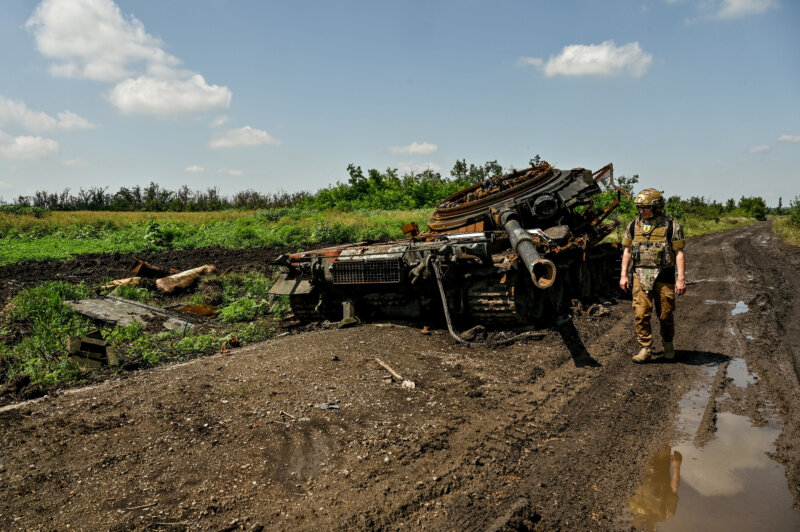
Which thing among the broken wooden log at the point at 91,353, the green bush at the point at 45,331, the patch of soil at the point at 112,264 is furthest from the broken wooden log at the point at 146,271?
the broken wooden log at the point at 91,353

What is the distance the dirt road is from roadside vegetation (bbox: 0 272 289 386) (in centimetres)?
102

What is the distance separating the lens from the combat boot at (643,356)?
5.89m

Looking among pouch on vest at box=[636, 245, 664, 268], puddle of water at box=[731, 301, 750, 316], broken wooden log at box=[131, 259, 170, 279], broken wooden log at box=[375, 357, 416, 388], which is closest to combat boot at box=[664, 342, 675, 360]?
pouch on vest at box=[636, 245, 664, 268]

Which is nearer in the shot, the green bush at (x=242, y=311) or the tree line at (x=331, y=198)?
the green bush at (x=242, y=311)

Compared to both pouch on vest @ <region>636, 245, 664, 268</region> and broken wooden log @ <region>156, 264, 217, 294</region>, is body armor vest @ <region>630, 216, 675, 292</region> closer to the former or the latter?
pouch on vest @ <region>636, 245, 664, 268</region>

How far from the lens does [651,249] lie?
5.78m

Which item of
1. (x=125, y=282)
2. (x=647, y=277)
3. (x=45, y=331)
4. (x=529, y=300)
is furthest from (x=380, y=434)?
(x=125, y=282)

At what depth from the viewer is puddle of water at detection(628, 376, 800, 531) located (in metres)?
2.97

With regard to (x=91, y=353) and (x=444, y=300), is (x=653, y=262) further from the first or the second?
(x=91, y=353)

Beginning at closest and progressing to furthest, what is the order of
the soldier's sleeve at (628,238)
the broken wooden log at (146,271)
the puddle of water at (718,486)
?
1. the puddle of water at (718,486)
2. the soldier's sleeve at (628,238)
3. the broken wooden log at (146,271)

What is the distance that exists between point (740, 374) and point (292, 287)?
5749 millimetres

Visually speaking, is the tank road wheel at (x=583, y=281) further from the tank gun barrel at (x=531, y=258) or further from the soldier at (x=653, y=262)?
the soldier at (x=653, y=262)

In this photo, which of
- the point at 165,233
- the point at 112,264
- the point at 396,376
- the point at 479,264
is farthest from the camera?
the point at 165,233

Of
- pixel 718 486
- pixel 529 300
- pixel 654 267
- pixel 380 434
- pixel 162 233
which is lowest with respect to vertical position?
A: pixel 718 486
